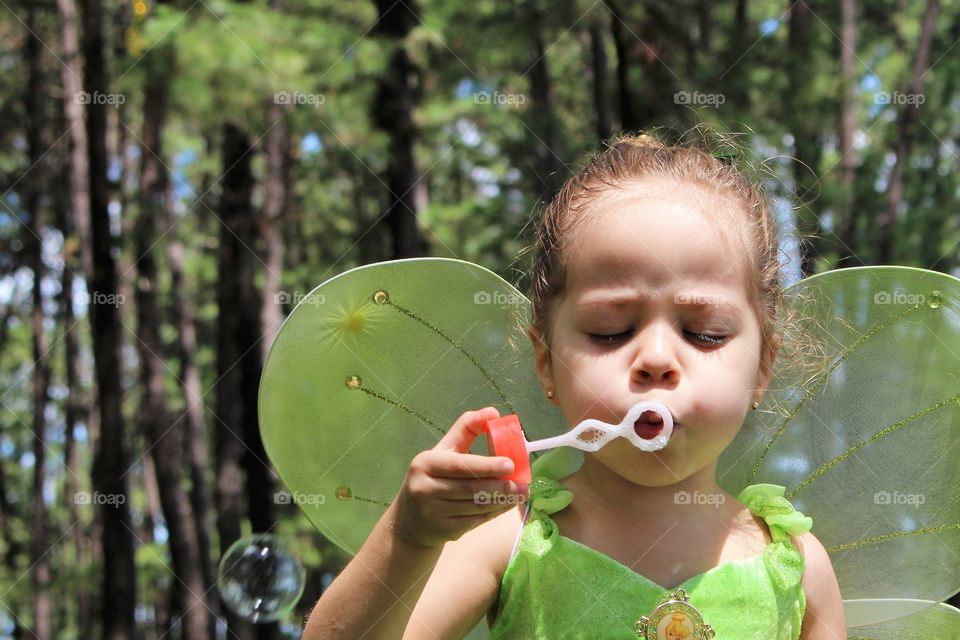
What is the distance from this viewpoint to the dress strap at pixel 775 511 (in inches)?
73.8

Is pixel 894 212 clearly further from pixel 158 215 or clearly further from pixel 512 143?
pixel 158 215

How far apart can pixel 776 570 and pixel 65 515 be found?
65.4 feet

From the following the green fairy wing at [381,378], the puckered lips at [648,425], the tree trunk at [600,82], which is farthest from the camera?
the tree trunk at [600,82]

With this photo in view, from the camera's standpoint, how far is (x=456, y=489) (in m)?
1.44

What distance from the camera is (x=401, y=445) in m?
2.08

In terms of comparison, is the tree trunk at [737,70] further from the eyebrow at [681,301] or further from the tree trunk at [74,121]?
the tree trunk at [74,121]

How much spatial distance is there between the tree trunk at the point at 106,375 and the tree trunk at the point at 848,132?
5.30 m

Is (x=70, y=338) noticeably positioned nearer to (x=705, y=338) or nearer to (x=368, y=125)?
(x=368, y=125)

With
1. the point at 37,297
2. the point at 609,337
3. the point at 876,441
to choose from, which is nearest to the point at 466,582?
the point at 609,337

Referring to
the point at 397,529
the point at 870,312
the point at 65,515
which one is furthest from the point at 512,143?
the point at 65,515

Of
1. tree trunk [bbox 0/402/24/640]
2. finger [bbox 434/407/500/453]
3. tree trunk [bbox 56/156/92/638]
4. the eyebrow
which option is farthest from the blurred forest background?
finger [bbox 434/407/500/453]

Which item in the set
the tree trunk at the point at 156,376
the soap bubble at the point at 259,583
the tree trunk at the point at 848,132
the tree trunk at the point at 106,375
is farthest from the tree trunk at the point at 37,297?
the soap bubble at the point at 259,583

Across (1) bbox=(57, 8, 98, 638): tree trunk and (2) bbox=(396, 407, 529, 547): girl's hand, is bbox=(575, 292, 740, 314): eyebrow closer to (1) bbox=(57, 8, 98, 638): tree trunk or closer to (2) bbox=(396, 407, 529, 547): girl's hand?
(2) bbox=(396, 407, 529, 547): girl's hand

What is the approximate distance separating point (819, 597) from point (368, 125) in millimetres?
7634
